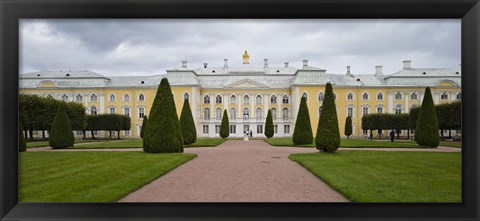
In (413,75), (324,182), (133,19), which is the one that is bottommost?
(324,182)

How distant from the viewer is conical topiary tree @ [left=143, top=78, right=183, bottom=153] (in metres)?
15.3

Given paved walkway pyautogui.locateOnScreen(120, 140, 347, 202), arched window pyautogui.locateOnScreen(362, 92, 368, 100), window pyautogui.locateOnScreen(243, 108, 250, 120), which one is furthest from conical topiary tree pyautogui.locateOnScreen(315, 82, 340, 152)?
window pyautogui.locateOnScreen(243, 108, 250, 120)

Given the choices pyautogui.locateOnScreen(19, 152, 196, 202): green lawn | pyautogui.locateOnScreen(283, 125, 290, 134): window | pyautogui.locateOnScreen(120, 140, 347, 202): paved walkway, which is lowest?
pyautogui.locateOnScreen(283, 125, 290, 134): window

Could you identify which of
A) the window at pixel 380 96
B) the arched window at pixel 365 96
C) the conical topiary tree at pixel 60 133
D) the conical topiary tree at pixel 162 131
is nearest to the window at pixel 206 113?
the arched window at pixel 365 96

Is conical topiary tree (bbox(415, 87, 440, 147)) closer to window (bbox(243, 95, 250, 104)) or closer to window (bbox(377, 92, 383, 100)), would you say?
window (bbox(377, 92, 383, 100))

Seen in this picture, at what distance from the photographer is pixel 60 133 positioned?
17812mm

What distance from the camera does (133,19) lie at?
3541mm

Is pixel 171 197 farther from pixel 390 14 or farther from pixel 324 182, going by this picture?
pixel 390 14

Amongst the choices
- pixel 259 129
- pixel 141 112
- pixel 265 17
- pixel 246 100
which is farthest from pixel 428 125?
pixel 141 112

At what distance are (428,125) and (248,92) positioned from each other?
2686 cm

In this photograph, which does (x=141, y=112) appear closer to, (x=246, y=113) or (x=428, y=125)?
(x=246, y=113)

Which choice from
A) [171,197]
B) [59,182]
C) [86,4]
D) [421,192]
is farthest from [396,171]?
[86,4]

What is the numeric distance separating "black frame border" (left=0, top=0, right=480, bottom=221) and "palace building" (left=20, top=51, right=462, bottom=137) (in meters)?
33.4

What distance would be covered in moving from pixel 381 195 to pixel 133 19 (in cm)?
451
